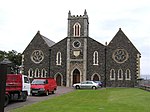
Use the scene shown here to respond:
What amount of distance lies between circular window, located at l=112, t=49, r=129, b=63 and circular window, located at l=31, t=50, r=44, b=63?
13.7 m

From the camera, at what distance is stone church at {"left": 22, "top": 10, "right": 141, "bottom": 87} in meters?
50.1

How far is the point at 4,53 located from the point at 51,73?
1545 centimetres

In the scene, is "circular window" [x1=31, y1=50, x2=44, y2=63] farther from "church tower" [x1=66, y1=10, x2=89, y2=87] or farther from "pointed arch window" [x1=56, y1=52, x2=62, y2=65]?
"church tower" [x1=66, y1=10, x2=89, y2=87]

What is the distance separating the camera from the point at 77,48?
51906 millimetres

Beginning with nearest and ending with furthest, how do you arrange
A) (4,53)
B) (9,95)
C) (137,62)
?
(9,95)
(137,62)
(4,53)

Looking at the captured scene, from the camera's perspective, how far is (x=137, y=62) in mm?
49812

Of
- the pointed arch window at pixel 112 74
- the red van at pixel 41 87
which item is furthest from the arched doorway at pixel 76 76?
the red van at pixel 41 87

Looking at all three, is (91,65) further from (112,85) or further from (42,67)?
(42,67)

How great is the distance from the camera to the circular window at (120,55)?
50.5m

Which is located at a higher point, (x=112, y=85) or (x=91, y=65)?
(x=91, y=65)

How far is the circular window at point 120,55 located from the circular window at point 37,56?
44.9 ft

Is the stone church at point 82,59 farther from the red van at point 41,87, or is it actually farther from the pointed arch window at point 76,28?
the red van at point 41,87

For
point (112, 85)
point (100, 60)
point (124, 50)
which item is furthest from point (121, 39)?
point (112, 85)

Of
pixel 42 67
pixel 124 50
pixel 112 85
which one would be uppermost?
pixel 124 50
